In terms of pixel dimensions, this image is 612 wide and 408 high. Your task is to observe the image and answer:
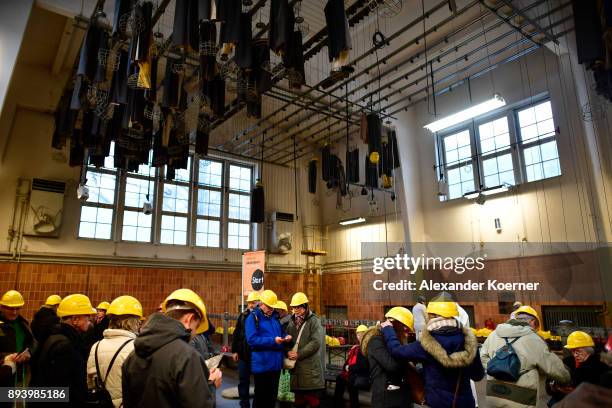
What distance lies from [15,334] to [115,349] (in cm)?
237

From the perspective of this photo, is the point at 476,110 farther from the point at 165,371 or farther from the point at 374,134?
the point at 165,371

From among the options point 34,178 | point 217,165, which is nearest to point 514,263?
point 217,165

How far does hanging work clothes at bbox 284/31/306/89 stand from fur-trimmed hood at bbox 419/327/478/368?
11.8 ft

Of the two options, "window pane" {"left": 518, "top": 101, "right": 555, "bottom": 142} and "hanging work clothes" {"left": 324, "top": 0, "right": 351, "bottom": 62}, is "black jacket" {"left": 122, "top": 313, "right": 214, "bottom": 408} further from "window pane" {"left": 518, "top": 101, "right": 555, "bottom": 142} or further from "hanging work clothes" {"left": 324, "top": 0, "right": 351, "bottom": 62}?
"window pane" {"left": 518, "top": 101, "right": 555, "bottom": 142}

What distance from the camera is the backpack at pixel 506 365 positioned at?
2.71 meters

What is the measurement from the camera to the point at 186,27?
15.3ft

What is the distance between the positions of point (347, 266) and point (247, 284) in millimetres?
6777

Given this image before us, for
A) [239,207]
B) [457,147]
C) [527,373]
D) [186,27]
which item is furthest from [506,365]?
[239,207]

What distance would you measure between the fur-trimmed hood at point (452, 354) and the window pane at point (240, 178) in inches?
467

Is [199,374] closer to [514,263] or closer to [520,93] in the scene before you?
[514,263]

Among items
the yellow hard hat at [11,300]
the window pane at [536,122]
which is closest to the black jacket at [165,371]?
the yellow hard hat at [11,300]

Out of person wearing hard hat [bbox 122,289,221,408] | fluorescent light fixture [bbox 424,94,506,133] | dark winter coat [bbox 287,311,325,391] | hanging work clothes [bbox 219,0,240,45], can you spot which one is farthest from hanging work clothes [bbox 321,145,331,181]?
person wearing hard hat [bbox 122,289,221,408]

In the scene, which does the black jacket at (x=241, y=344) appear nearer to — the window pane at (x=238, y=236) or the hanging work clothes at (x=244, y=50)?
the hanging work clothes at (x=244, y=50)

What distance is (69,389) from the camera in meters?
2.35
